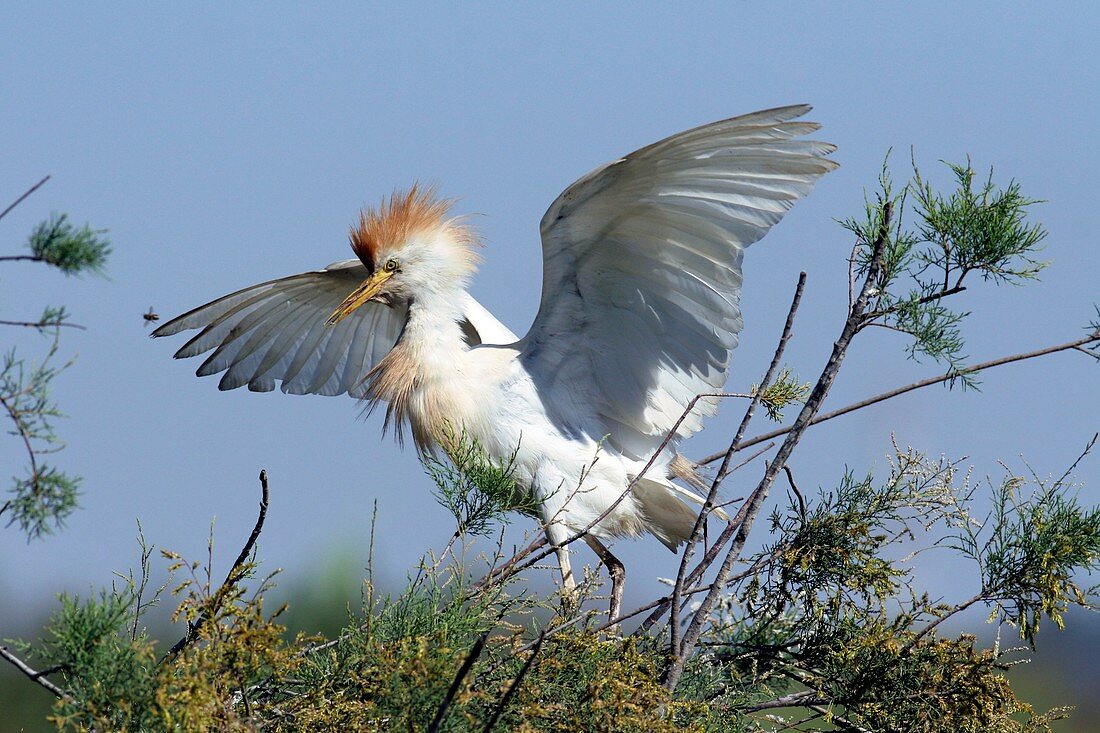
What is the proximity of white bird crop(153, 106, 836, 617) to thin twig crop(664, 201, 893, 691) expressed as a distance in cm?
38

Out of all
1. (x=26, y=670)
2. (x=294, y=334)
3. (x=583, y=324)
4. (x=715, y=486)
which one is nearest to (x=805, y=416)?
(x=715, y=486)

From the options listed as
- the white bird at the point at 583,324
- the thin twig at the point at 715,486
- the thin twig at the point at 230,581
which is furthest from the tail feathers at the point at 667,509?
the thin twig at the point at 230,581

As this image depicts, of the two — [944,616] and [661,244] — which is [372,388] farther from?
[944,616]

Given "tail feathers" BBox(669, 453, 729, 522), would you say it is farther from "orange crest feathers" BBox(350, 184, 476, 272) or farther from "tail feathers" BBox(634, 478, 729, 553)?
"orange crest feathers" BBox(350, 184, 476, 272)

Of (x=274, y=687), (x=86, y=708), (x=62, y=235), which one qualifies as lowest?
(x=86, y=708)

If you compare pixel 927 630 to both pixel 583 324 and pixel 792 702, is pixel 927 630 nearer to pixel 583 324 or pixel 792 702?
pixel 792 702

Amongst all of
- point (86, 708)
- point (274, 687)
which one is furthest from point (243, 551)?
point (86, 708)

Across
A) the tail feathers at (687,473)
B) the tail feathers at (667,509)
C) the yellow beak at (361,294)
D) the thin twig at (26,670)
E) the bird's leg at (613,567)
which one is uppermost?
the yellow beak at (361,294)

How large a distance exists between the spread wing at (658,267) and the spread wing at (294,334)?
85 cm

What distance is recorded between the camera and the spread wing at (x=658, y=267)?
3.01m

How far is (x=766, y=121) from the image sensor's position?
290 cm

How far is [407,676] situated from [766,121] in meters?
1.78

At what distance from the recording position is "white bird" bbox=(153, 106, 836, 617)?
309 centimetres

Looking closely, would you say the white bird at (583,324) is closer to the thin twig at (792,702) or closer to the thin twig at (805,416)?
the thin twig at (805,416)
